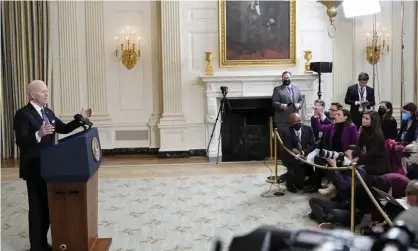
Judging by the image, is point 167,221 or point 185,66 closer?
point 167,221

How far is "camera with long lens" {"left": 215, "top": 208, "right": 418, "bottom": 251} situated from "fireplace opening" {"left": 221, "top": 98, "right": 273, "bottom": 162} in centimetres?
944

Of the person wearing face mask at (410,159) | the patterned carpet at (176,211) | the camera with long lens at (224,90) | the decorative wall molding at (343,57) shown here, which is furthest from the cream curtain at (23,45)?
the person wearing face mask at (410,159)

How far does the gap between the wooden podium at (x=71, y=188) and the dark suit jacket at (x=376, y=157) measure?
3111 mm

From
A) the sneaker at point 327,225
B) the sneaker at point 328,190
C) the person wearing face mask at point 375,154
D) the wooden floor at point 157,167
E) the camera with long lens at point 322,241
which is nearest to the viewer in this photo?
the camera with long lens at point 322,241

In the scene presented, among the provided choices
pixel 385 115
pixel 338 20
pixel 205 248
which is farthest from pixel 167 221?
pixel 338 20

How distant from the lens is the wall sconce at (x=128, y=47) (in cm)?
1090

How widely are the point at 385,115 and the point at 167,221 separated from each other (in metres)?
3.96

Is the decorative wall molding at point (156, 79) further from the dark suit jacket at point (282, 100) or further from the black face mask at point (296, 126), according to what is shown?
the black face mask at point (296, 126)

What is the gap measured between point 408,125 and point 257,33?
13.7ft

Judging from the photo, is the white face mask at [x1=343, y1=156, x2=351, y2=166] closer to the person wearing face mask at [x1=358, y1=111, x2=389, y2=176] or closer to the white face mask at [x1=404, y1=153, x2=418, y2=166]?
the person wearing face mask at [x1=358, y1=111, x2=389, y2=176]

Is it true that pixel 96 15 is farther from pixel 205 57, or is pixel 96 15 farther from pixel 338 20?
pixel 338 20

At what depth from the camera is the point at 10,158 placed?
1109 cm

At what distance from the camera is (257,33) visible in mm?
10859

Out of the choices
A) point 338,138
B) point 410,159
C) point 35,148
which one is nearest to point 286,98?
point 338,138
